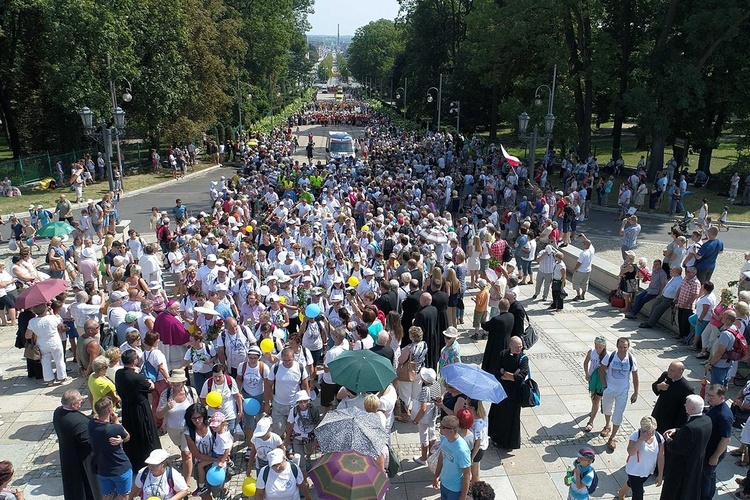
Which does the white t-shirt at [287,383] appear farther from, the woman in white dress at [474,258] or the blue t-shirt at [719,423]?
the woman in white dress at [474,258]

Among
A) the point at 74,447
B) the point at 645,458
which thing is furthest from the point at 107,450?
the point at 645,458

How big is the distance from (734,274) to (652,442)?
39.2 ft

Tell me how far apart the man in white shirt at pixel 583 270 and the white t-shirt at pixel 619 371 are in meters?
5.76

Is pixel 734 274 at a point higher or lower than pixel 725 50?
lower

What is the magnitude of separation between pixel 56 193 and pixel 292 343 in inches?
964

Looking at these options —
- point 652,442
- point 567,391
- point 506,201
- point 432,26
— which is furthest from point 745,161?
point 432,26

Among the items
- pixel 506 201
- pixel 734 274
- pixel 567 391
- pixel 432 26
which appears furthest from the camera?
pixel 432 26

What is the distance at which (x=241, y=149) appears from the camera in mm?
37688

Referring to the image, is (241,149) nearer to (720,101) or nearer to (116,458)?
(720,101)

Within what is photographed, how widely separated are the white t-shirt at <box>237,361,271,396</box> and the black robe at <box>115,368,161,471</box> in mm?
1084

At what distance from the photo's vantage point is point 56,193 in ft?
88.1

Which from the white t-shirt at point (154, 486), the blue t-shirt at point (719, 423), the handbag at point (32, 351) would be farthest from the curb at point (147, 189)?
the blue t-shirt at point (719, 423)

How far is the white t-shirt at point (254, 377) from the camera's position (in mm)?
6853

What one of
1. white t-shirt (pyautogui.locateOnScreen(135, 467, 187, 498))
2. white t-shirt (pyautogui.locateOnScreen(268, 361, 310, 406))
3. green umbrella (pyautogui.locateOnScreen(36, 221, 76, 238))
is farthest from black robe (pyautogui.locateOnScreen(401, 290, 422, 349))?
green umbrella (pyautogui.locateOnScreen(36, 221, 76, 238))
